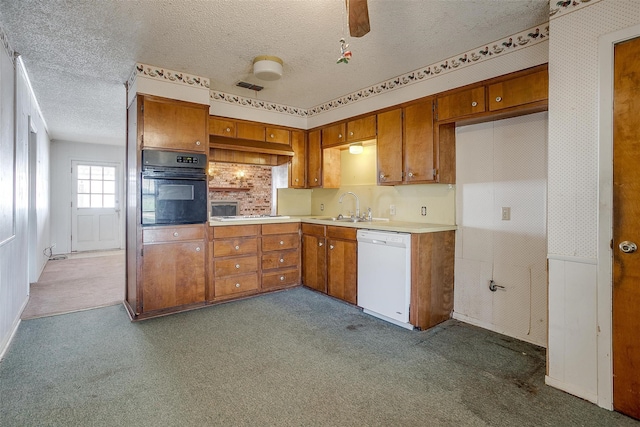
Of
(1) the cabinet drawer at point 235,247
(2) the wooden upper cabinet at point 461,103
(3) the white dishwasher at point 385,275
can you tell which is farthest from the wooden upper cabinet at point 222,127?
(2) the wooden upper cabinet at point 461,103

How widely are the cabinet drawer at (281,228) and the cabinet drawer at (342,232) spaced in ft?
2.02

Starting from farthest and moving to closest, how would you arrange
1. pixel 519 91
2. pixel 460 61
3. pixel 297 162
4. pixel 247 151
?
1. pixel 297 162
2. pixel 247 151
3. pixel 460 61
4. pixel 519 91

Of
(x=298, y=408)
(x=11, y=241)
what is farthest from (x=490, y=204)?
(x=11, y=241)

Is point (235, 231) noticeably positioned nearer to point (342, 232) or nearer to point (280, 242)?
point (280, 242)

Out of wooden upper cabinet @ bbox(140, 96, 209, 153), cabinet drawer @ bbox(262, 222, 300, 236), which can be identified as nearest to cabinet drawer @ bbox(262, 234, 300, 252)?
cabinet drawer @ bbox(262, 222, 300, 236)

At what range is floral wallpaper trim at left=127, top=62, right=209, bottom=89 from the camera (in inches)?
132

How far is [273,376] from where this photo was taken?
2281 millimetres

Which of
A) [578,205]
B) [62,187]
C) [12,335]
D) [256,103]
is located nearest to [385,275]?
[578,205]

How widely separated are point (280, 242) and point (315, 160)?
4.40 feet

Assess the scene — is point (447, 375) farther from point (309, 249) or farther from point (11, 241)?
point (11, 241)

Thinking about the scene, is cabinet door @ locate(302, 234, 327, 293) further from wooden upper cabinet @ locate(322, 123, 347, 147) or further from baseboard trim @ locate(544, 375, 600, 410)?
baseboard trim @ locate(544, 375, 600, 410)

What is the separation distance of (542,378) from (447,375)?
645 mm

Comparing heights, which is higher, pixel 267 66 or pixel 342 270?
pixel 267 66

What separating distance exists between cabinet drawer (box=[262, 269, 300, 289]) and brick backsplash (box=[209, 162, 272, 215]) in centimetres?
197
